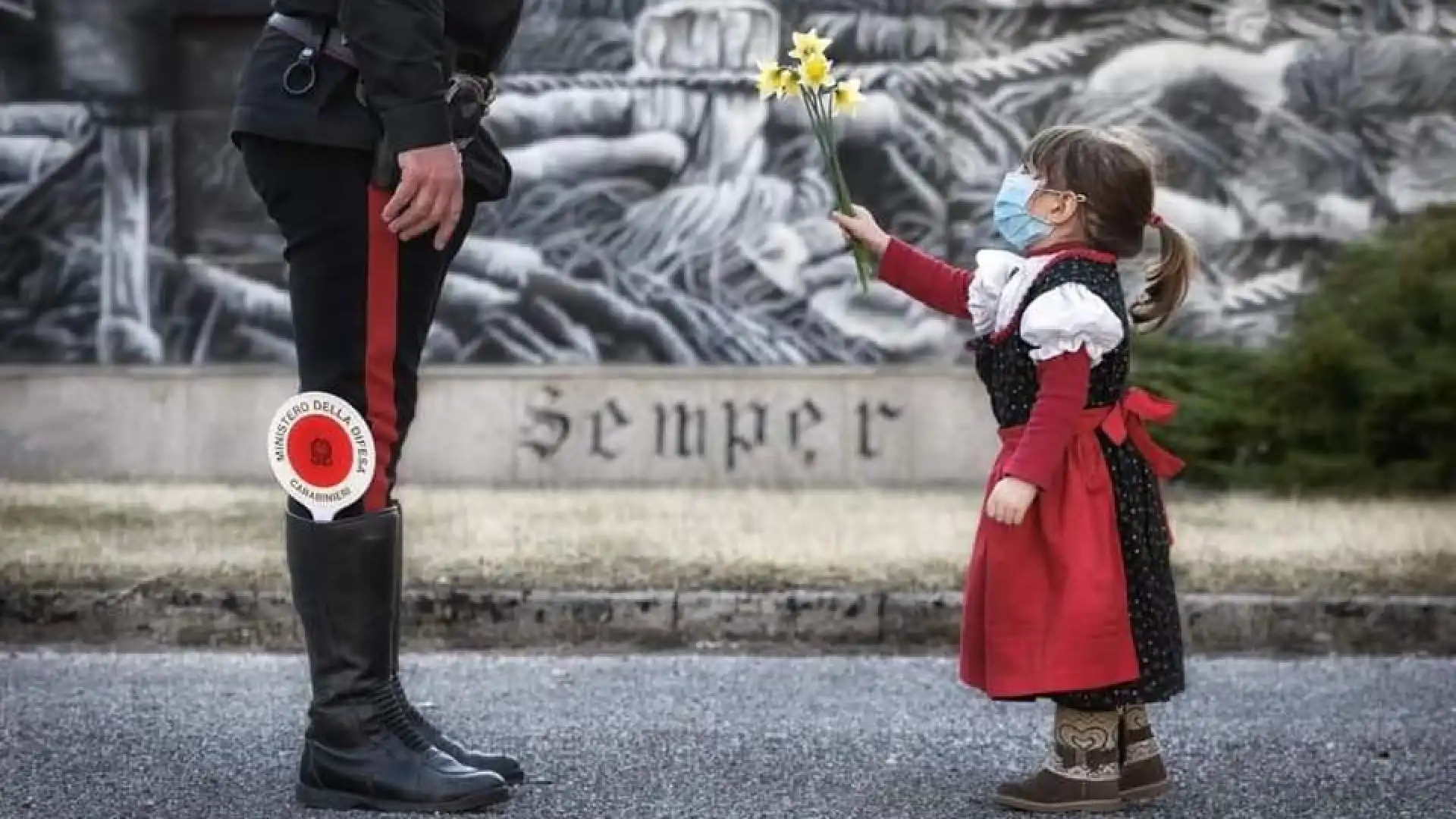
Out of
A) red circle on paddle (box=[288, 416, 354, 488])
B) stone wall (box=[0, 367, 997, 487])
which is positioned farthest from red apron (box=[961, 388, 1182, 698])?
stone wall (box=[0, 367, 997, 487])

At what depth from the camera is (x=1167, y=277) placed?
14.9 ft

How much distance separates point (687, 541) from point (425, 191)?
4207mm

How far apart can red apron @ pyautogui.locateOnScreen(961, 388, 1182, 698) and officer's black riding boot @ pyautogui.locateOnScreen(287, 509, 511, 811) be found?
0.90m

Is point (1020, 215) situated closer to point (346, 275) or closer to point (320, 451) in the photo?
point (346, 275)

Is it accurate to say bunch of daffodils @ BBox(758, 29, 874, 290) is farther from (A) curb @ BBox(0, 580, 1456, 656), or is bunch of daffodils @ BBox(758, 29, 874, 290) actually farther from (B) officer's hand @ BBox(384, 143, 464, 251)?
(A) curb @ BBox(0, 580, 1456, 656)

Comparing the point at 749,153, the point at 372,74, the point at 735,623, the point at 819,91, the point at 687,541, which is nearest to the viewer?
the point at 372,74

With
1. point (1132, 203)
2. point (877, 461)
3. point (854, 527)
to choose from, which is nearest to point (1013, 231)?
point (1132, 203)

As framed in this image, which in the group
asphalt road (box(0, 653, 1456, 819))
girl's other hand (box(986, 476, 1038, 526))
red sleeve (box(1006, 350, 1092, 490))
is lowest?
asphalt road (box(0, 653, 1456, 819))

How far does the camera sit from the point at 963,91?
12.8 m

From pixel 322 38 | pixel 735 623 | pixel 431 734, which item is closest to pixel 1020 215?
pixel 322 38

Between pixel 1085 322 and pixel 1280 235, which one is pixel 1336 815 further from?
pixel 1280 235

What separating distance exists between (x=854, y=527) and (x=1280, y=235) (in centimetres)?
464

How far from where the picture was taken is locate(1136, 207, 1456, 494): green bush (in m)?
9.48

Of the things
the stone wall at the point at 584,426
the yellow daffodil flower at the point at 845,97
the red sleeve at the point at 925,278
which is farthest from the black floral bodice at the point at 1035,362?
the stone wall at the point at 584,426
